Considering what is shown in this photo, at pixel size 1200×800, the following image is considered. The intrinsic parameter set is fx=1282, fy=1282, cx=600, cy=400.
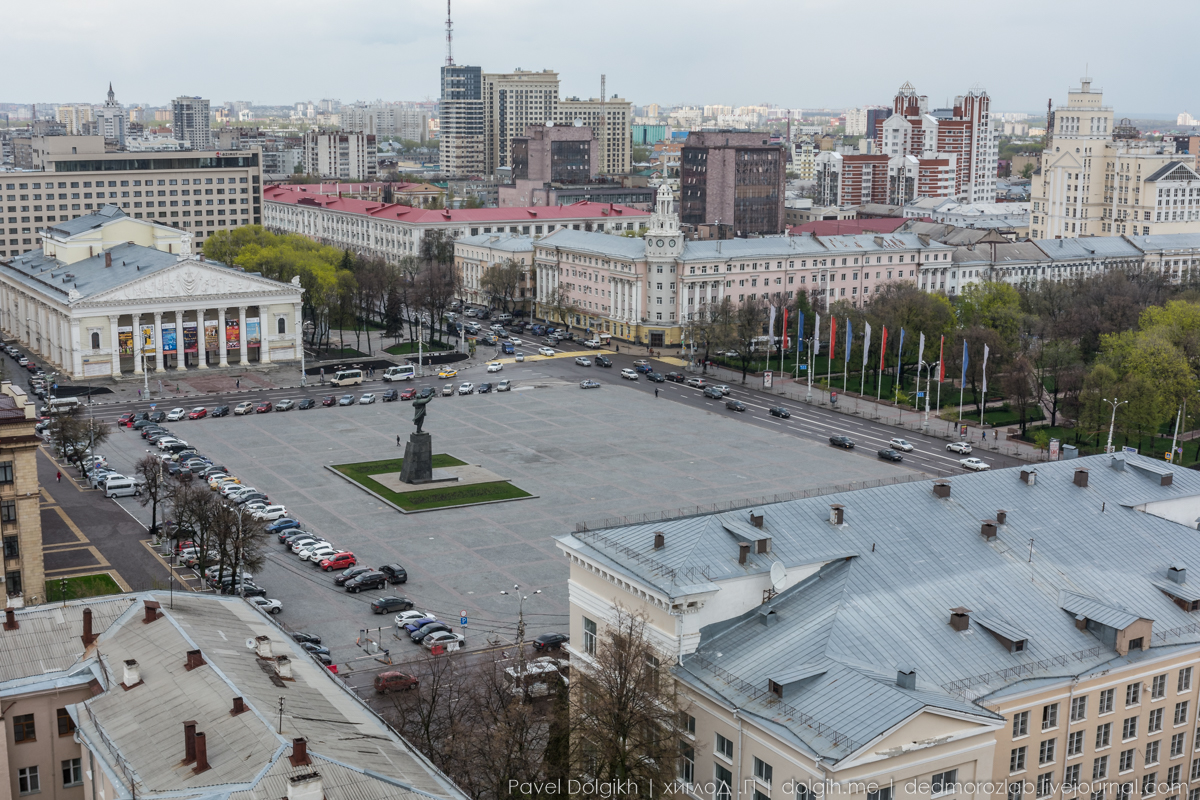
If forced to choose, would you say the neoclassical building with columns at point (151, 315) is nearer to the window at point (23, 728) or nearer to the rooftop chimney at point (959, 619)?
the window at point (23, 728)

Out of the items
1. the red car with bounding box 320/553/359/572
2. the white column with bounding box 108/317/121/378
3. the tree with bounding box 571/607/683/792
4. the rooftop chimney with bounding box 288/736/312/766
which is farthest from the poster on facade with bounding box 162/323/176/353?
the rooftop chimney with bounding box 288/736/312/766

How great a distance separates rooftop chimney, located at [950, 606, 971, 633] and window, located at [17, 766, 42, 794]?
107 ft

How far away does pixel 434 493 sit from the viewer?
3516 inches

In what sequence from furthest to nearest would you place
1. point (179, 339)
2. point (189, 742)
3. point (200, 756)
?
point (179, 339) < point (189, 742) < point (200, 756)

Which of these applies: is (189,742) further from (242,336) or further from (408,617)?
(242,336)

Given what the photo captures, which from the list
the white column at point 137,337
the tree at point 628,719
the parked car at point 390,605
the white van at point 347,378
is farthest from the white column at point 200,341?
the tree at point 628,719

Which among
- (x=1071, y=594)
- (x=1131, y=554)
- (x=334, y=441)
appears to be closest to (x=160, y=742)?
(x=1071, y=594)

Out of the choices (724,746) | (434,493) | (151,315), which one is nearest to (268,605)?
(434,493)

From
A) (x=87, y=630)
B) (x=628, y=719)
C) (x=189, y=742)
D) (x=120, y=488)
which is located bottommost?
(x=120, y=488)

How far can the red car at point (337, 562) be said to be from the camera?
73812 millimetres

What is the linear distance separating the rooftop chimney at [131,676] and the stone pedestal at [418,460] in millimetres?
48179

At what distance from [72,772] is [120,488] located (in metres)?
46.1

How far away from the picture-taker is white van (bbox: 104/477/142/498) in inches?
3479

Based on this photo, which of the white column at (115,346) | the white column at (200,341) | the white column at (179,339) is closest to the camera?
the white column at (115,346)
